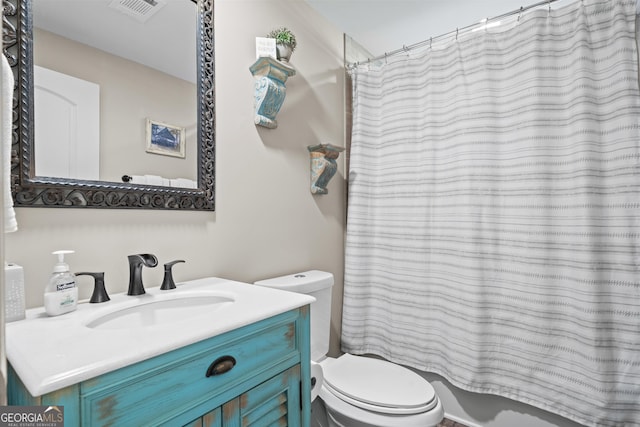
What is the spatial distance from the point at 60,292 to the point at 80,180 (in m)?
Result: 0.33

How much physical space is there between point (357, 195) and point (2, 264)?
174 centimetres

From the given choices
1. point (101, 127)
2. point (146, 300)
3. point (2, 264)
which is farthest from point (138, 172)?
point (2, 264)

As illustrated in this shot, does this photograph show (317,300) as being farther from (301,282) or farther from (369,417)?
(369,417)

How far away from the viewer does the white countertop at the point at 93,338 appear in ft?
1.87

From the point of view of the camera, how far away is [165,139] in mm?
1188

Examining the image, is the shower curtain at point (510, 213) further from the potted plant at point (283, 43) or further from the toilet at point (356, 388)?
the potted plant at point (283, 43)

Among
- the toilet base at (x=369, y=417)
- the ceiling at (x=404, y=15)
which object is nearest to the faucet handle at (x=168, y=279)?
the toilet base at (x=369, y=417)

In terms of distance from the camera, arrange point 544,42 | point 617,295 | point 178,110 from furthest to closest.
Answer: point 544,42, point 617,295, point 178,110

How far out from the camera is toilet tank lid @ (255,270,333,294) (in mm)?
1449

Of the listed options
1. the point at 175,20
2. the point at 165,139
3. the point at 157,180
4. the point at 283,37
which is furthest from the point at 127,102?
the point at 283,37

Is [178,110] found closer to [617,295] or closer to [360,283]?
[360,283]

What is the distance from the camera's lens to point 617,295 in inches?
54.2

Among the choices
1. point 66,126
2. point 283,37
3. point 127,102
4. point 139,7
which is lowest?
point 66,126

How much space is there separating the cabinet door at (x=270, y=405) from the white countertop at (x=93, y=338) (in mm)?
197
